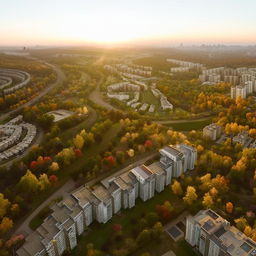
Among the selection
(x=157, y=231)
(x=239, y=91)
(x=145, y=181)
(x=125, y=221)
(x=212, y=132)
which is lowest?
(x=125, y=221)

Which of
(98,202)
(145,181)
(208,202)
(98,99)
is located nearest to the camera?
(98,202)

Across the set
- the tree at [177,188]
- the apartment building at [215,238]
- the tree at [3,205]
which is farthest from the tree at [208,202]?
the tree at [3,205]

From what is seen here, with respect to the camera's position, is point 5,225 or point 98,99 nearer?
point 5,225

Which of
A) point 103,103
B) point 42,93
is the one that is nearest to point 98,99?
point 103,103

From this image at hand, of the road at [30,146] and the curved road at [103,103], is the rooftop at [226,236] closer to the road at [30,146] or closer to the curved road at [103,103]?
the road at [30,146]

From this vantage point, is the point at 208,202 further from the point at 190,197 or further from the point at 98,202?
the point at 98,202

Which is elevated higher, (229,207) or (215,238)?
(215,238)
